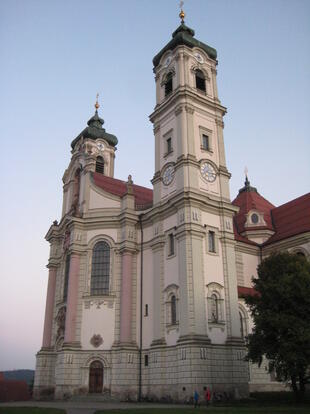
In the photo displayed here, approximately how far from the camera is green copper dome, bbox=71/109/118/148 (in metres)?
44.7

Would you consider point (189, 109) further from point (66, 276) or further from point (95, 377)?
point (95, 377)

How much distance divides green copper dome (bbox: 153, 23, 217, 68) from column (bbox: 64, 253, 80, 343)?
19.3 metres

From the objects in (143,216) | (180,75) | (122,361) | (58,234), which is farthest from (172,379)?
(180,75)

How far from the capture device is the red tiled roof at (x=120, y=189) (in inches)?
1516

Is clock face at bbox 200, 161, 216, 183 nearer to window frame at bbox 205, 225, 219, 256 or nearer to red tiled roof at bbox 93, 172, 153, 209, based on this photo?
window frame at bbox 205, 225, 219, 256

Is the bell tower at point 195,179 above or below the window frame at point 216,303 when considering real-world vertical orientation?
above

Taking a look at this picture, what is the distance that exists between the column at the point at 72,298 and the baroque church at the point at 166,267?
0.10 meters

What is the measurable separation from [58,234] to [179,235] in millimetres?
15310

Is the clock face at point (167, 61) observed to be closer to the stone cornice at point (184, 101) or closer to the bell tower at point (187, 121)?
the bell tower at point (187, 121)

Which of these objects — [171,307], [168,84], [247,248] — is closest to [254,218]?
[247,248]

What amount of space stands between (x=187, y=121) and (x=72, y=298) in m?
16.2

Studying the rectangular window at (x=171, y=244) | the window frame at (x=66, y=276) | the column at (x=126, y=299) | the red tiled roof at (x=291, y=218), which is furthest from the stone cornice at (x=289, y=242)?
the window frame at (x=66, y=276)

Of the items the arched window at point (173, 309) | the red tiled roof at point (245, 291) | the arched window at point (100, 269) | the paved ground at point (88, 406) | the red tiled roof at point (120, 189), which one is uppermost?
the red tiled roof at point (120, 189)

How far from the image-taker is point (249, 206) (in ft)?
151
